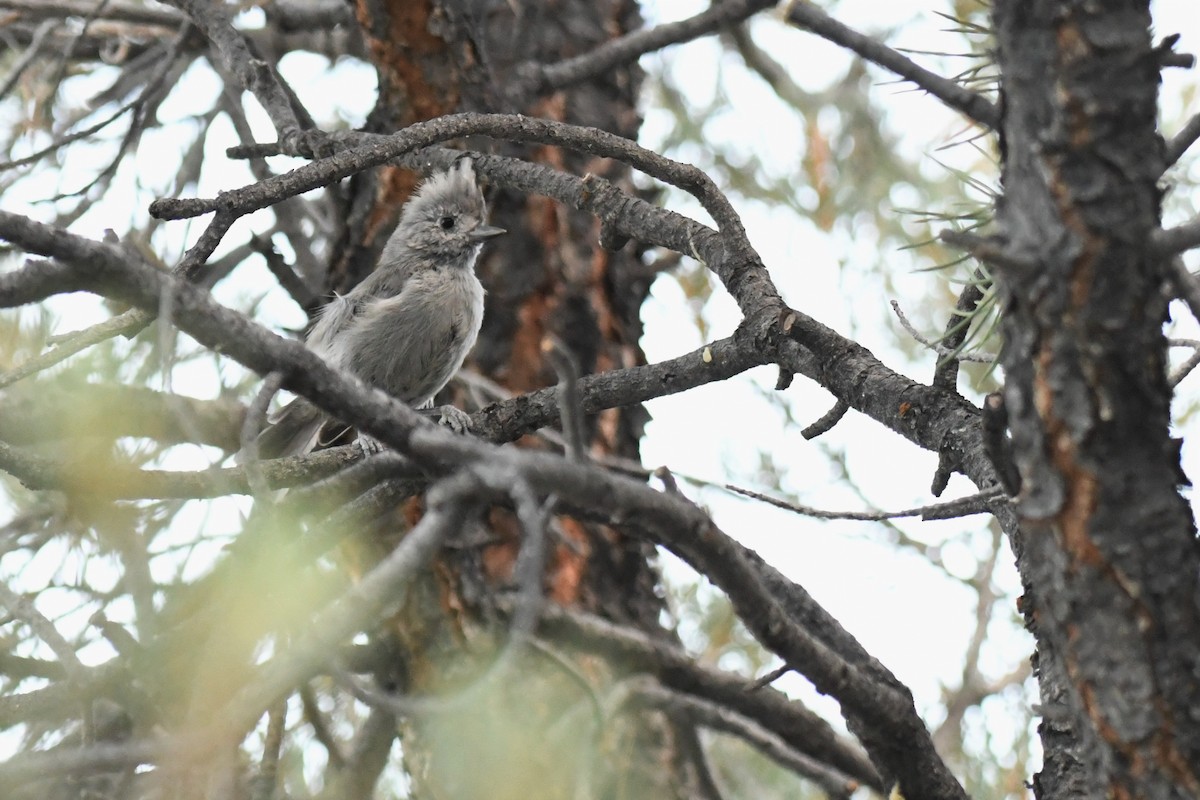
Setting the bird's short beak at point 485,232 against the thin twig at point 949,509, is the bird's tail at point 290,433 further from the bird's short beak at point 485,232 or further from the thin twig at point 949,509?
the thin twig at point 949,509

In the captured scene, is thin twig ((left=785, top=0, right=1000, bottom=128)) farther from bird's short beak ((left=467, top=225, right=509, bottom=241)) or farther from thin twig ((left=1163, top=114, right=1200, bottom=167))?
bird's short beak ((left=467, top=225, right=509, bottom=241))

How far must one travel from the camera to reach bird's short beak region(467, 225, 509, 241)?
418 centimetres

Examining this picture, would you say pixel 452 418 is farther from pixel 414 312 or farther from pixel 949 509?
pixel 949 509

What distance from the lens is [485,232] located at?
421cm

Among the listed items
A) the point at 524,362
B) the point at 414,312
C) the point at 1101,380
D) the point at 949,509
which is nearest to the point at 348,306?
the point at 414,312

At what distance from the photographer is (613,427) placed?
4090 mm

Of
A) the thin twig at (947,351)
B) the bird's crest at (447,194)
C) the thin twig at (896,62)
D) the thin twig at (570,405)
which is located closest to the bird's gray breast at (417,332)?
the bird's crest at (447,194)

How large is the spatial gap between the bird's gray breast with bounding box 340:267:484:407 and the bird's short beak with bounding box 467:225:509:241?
0.48ft

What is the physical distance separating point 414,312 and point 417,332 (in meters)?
0.08

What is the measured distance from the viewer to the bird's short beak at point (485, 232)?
418 centimetres

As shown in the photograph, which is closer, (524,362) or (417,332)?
(524,362)

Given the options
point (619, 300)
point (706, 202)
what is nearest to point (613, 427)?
point (619, 300)

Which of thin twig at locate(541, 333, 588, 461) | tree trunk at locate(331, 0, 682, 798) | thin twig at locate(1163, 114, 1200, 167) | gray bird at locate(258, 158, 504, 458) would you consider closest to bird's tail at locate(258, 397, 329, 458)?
gray bird at locate(258, 158, 504, 458)

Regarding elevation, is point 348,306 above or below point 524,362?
above
